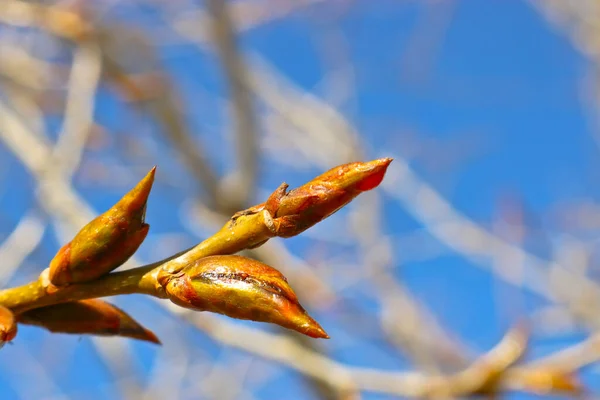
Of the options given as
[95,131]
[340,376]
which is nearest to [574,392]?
[340,376]

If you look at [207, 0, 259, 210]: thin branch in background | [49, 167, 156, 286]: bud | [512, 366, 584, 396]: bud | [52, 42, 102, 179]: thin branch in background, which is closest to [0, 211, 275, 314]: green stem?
[49, 167, 156, 286]: bud

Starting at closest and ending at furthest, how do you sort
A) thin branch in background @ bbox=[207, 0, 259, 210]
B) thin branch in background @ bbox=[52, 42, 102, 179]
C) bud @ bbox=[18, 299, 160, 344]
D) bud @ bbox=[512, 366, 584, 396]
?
bud @ bbox=[18, 299, 160, 344]
bud @ bbox=[512, 366, 584, 396]
thin branch in background @ bbox=[52, 42, 102, 179]
thin branch in background @ bbox=[207, 0, 259, 210]

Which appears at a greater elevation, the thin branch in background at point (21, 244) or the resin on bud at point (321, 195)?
the thin branch in background at point (21, 244)

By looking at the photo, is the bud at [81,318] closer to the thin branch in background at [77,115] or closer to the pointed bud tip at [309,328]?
the pointed bud tip at [309,328]

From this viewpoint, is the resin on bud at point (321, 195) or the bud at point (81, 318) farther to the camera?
the bud at point (81, 318)

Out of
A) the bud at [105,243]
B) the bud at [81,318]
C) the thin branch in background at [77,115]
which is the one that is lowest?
the bud at [81,318]

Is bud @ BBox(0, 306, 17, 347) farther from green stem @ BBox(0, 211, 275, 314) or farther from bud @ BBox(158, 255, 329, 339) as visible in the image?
bud @ BBox(158, 255, 329, 339)

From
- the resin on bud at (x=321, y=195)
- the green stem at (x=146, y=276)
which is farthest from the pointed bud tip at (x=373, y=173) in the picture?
the green stem at (x=146, y=276)
